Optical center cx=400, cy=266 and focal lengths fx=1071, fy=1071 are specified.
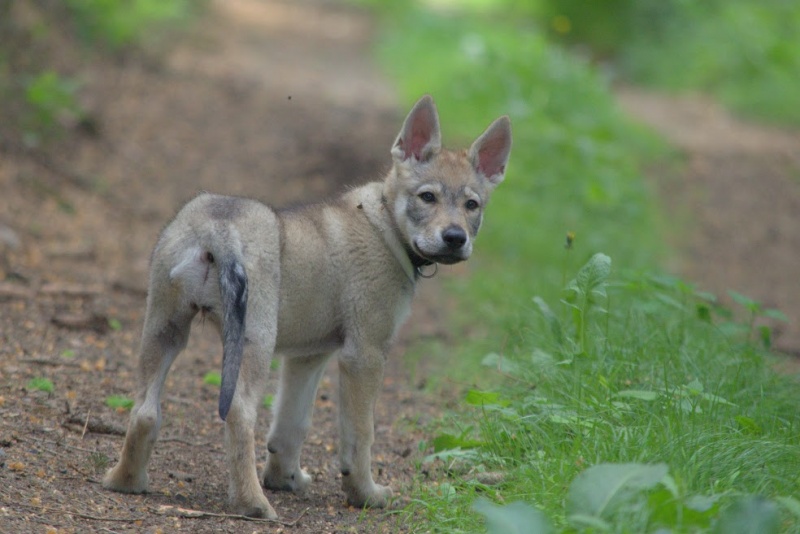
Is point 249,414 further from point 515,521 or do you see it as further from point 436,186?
point 436,186

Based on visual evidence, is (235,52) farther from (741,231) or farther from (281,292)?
(281,292)

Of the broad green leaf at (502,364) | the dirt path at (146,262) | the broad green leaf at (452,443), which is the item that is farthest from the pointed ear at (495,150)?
the broad green leaf at (452,443)

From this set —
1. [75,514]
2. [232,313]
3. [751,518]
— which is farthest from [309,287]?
[751,518]

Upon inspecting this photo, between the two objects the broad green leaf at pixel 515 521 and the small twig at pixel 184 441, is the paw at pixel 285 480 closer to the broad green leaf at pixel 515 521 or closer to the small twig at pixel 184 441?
the small twig at pixel 184 441

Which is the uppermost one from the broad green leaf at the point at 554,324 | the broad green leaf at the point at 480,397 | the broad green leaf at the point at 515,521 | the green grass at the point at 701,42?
the green grass at the point at 701,42

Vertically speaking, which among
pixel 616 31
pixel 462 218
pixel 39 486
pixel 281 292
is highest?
pixel 616 31

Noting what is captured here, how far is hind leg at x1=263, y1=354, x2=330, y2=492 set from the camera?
18.3 ft

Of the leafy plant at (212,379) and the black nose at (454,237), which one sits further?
the leafy plant at (212,379)

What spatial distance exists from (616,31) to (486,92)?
852 cm

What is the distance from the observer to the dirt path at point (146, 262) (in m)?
5.03

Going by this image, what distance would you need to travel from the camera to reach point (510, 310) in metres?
8.28

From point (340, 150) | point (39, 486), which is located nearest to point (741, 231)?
point (340, 150)

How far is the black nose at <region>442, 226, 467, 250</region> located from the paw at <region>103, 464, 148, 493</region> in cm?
188

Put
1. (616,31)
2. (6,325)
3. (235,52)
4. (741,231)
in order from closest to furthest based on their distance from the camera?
1. (6,325)
2. (741,231)
3. (235,52)
4. (616,31)
